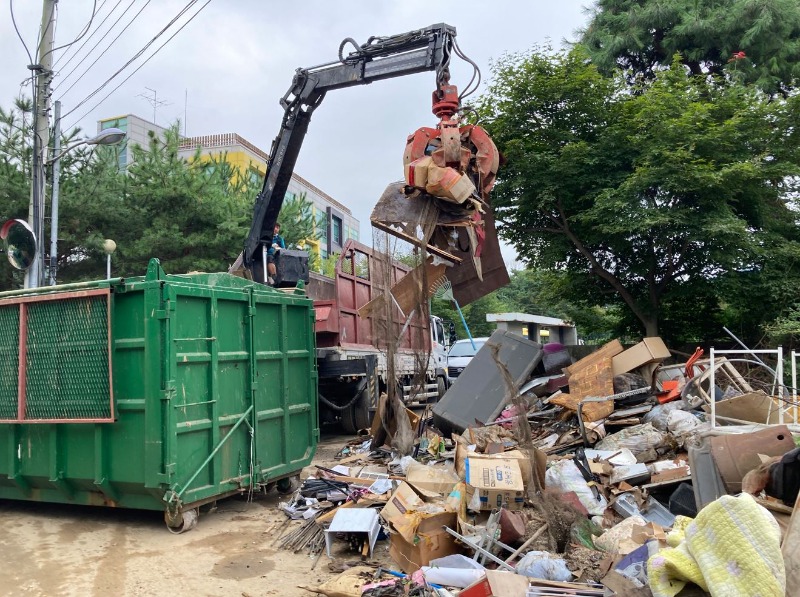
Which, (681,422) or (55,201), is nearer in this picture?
(681,422)

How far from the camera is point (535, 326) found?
79.5 feet

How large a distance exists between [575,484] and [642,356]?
10.6 ft

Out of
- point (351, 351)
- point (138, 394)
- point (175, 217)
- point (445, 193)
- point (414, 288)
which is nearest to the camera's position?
point (138, 394)

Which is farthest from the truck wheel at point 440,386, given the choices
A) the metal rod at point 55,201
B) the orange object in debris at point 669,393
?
the metal rod at point 55,201

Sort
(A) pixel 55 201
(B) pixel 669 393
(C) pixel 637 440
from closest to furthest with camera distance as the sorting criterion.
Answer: (C) pixel 637 440 → (B) pixel 669 393 → (A) pixel 55 201

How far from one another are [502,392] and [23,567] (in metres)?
5.13

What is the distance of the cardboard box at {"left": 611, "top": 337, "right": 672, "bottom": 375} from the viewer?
776cm

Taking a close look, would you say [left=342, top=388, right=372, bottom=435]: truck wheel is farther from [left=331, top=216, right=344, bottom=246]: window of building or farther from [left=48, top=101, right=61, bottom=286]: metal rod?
[left=331, top=216, right=344, bottom=246]: window of building

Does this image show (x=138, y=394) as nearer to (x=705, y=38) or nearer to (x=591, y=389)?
(x=591, y=389)

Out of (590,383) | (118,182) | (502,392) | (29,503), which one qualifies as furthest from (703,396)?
(118,182)

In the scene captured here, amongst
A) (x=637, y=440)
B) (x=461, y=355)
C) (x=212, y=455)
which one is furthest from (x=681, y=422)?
(x=461, y=355)

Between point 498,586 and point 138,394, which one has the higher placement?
point 138,394

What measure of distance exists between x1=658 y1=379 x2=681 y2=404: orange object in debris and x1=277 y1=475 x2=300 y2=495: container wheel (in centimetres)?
431

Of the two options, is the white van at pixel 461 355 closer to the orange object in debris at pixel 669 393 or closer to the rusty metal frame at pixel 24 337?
the orange object in debris at pixel 669 393
